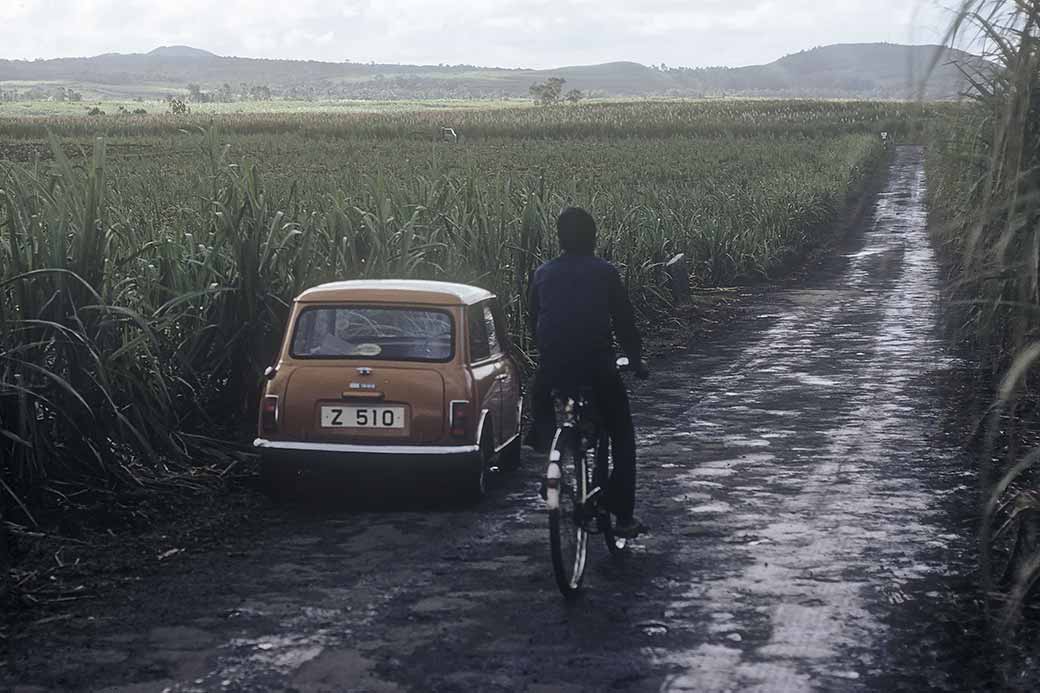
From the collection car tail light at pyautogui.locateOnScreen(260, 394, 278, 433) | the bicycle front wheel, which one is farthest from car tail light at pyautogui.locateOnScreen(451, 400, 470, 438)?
the bicycle front wheel

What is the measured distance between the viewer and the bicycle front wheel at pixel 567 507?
709cm

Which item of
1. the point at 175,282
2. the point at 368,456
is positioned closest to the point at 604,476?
the point at 368,456

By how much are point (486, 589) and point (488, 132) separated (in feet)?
268

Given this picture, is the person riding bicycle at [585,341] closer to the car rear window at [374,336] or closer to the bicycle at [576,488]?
the bicycle at [576,488]

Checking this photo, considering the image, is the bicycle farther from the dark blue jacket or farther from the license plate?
the license plate

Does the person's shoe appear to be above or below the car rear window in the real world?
below

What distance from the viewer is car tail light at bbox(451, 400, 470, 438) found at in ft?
31.1

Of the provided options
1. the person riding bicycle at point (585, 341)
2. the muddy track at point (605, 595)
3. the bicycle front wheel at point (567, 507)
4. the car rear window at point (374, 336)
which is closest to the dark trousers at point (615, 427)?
the person riding bicycle at point (585, 341)

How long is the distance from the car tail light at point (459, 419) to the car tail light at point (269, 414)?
1114 millimetres

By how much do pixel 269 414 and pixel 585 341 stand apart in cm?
264

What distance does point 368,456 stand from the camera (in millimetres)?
9352

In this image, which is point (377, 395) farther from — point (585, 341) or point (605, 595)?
point (605, 595)

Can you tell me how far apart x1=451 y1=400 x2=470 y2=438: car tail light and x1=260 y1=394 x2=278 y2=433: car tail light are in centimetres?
111

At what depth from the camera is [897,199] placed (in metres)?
56.1
